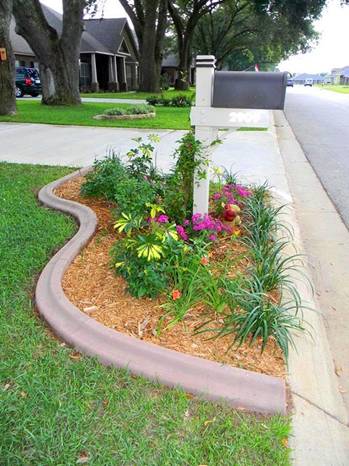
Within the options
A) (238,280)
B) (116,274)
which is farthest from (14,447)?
(238,280)

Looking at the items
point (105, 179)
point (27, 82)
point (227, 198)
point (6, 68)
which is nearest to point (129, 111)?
point (6, 68)

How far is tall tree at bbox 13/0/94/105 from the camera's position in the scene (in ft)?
51.4

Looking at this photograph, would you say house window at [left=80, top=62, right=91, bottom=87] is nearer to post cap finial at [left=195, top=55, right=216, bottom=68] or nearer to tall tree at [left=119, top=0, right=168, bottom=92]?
tall tree at [left=119, top=0, right=168, bottom=92]

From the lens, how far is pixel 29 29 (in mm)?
15875

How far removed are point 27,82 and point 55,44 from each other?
1124 cm

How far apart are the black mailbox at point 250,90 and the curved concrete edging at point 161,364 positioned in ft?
6.43

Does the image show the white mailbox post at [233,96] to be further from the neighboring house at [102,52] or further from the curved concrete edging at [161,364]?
the neighboring house at [102,52]

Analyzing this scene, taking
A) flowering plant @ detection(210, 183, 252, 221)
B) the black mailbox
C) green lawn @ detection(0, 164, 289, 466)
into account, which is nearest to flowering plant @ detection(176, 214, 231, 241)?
flowering plant @ detection(210, 183, 252, 221)

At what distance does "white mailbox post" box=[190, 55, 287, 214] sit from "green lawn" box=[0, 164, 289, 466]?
2074 millimetres

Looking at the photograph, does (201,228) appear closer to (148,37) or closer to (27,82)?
(148,37)

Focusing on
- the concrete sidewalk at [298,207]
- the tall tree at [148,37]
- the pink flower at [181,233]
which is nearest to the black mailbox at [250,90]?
the concrete sidewalk at [298,207]

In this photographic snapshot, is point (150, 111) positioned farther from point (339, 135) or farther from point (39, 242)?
point (39, 242)

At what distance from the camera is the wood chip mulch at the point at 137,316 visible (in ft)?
8.04

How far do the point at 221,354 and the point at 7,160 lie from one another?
6.09 metres
